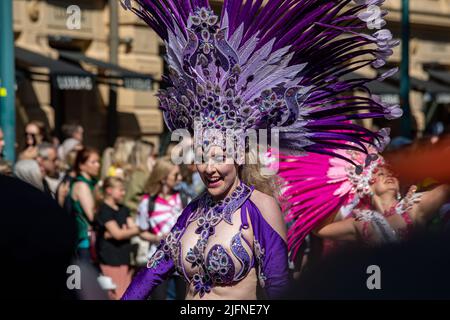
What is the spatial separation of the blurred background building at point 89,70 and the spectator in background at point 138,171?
8.58 ft

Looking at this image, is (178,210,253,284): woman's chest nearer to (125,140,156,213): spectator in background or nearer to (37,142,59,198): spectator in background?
(37,142,59,198): spectator in background

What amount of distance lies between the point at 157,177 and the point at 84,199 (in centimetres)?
77

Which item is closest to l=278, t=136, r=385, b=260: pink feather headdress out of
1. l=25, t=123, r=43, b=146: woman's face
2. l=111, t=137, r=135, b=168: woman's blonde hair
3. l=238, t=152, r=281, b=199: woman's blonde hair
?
l=238, t=152, r=281, b=199: woman's blonde hair

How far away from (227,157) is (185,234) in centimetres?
37

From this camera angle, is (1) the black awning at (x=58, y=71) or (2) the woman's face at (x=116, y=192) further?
(1) the black awning at (x=58, y=71)

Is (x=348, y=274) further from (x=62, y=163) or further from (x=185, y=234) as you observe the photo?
(x=62, y=163)

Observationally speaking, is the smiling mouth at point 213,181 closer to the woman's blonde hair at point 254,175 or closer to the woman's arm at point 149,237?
the woman's blonde hair at point 254,175

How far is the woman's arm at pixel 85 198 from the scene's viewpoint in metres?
8.36

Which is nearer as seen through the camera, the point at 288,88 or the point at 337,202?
the point at 288,88

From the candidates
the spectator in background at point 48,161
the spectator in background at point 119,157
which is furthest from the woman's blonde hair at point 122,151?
the spectator in background at point 48,161

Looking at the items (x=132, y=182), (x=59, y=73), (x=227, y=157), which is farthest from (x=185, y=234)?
(x=59, y=73)

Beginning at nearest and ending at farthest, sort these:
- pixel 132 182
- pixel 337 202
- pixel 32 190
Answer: pixel 32 190, pixel 337 202, pixel 132 182

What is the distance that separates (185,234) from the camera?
4602mm

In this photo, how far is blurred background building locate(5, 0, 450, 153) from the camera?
13.6 metres
